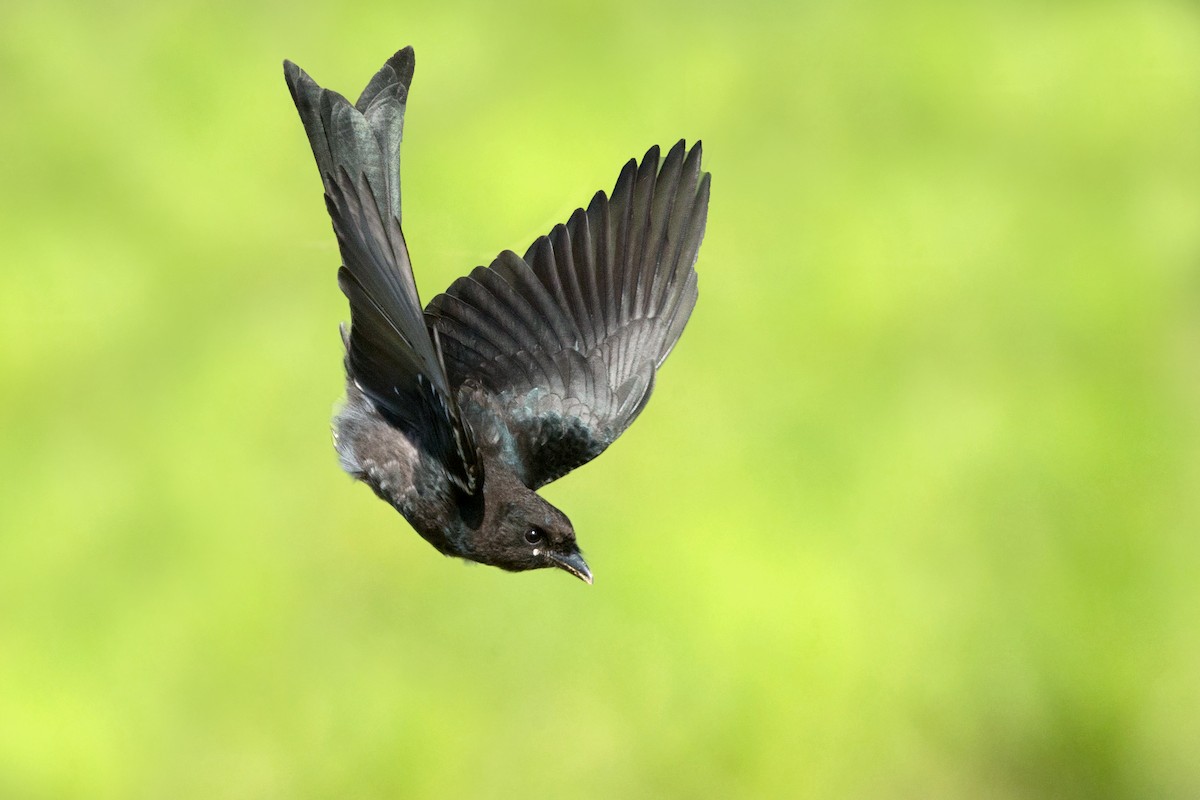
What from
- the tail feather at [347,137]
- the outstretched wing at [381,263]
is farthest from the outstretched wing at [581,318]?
the tail feather at [347,137]

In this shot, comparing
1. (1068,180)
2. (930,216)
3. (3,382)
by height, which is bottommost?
(3,382)

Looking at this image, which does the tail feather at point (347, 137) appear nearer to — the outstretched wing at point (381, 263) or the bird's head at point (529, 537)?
the outstretched wing at point (381, 263)

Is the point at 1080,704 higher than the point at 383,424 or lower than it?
higher

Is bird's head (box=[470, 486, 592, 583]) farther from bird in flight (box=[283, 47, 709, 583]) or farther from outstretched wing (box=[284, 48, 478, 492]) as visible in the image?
outstretched wing (box=[284, 48, 478, 492])

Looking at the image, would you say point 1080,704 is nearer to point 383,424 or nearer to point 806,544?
point 806,544

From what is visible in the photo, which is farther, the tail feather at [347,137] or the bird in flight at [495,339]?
the tail feather at [347,137]

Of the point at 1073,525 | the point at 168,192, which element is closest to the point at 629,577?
the point at 1073,525

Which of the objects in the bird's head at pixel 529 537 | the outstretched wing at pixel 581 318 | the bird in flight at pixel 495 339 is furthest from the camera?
the outstretched wing at pixel 581 318

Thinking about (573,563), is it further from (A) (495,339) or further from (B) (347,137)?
(B) (347,137)
